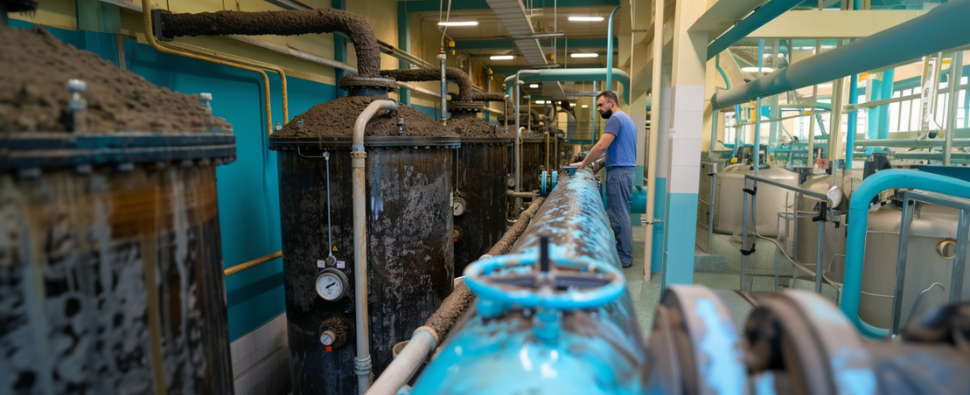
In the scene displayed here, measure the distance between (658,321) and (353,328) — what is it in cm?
→ 212

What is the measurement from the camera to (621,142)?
398 cm

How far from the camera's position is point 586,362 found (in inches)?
26.9

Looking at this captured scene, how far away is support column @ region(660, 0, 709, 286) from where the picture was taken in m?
3.07

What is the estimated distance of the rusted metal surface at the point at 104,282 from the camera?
2.40 feet

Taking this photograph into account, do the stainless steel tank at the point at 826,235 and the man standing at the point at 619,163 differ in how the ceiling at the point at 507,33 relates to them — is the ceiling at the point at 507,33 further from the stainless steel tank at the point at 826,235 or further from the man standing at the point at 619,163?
the stainless steel tank at the point at 826,235

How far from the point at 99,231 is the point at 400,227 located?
1.64 m

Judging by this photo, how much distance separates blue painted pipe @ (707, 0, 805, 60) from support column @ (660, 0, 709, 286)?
0.23 meters

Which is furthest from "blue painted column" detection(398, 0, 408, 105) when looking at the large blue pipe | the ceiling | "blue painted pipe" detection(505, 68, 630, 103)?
the large blue pipe

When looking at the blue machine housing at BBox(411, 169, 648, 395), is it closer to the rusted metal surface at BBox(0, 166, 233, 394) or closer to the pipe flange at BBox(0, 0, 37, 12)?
the rusted metal surface at BBox(0, 166, 233, 394)

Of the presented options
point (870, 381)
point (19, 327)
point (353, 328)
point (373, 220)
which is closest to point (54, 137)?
point (19, 327)

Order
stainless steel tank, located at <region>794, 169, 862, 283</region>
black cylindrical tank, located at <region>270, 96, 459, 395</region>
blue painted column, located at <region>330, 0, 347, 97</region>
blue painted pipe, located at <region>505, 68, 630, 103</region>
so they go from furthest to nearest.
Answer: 1. blue painted pipe, located at <region>505, 68, 630, 103</region>
2. blue painted column, located at <region>330, 0, 347, 97</region>
3. stainless steel tank, located at <region>794, 169, 862, 283</region>
4. black cylindrical tank, located at <region>270, 96, 459, 395</region>

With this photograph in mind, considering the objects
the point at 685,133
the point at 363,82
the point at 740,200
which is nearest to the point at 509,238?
the point at 363,82

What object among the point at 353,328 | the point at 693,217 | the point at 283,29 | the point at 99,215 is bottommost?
the point at 353,328

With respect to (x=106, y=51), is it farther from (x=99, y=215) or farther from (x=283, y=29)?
(x=99, y=215)
